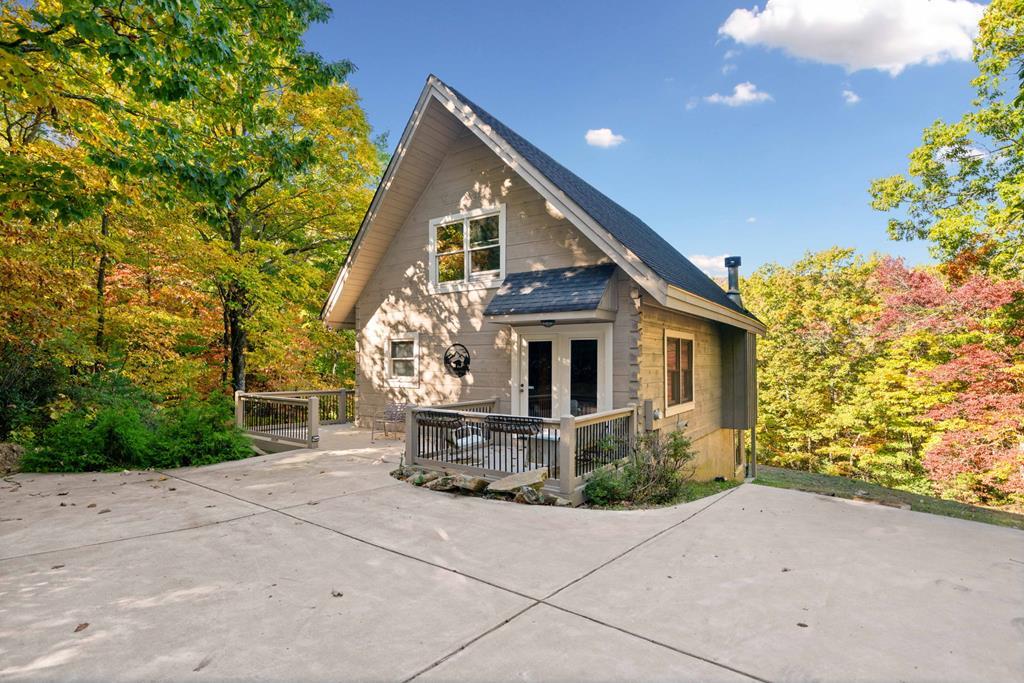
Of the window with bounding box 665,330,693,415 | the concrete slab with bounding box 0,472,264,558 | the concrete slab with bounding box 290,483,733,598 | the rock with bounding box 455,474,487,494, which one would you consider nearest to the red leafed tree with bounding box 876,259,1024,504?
the window with bounding box 665,330,693,415

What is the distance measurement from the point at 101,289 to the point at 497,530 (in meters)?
12.0

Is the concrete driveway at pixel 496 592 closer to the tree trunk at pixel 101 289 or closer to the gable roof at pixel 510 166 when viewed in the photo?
the gable roof at pixel 510 166

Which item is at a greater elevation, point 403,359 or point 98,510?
point 403,359

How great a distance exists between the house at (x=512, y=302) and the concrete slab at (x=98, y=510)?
3.39 meters

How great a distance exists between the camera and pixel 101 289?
11664 mm

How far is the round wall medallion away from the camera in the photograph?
10.8m

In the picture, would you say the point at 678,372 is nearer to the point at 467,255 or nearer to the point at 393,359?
the point at 467,255

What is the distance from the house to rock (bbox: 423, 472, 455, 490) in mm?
703

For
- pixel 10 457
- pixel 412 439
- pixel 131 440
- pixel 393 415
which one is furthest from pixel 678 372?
pixel 10 457

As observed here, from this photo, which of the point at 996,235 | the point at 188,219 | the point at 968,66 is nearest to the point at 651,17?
the point at 968,66

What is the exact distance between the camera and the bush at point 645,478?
6.60 m

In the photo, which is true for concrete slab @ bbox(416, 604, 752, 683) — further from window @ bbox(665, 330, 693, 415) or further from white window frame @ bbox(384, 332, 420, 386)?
white window frame @ bbox(384, 332, 420, 386)

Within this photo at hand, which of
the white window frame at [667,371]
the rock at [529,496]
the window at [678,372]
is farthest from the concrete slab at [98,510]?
the window at [678,372]

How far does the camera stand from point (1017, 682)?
8.66 feet
